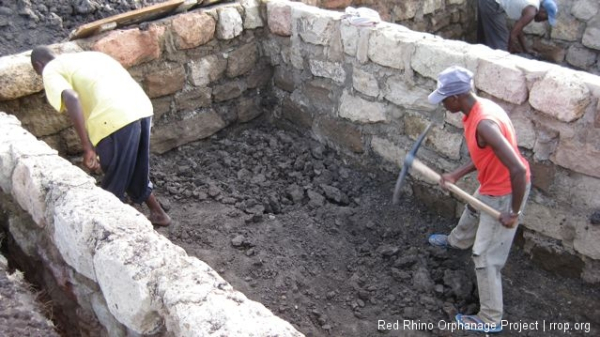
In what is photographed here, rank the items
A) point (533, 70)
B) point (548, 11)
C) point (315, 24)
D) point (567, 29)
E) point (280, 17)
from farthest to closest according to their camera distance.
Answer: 1. point (567, 29)
2. point (548, 11)
3. point (280, 17)
4. point (315, 24)
5. point (533, 70)

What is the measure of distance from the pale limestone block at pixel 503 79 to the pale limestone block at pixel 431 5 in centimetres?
316

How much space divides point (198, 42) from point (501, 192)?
296cm

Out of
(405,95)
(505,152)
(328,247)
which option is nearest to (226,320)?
(505,152)

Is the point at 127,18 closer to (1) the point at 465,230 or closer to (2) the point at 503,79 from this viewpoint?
(2) the point at 503,79

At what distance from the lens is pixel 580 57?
22.8 ft

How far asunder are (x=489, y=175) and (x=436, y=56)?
107cm

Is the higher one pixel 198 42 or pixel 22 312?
pixel 198 42

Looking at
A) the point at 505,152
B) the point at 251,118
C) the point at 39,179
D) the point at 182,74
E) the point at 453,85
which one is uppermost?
the point at 453,85

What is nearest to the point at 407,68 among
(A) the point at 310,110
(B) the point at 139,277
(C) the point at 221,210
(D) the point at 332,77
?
(D) the point at 332,77

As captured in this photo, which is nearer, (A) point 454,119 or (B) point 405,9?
(A) point 454,119

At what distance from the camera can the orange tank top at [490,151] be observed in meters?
3.14

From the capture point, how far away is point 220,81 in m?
5.42

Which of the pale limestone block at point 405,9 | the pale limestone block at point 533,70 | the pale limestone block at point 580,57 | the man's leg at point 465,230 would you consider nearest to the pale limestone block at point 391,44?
the pale limestone block at point 533,70

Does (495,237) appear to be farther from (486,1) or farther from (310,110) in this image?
(486,1)
